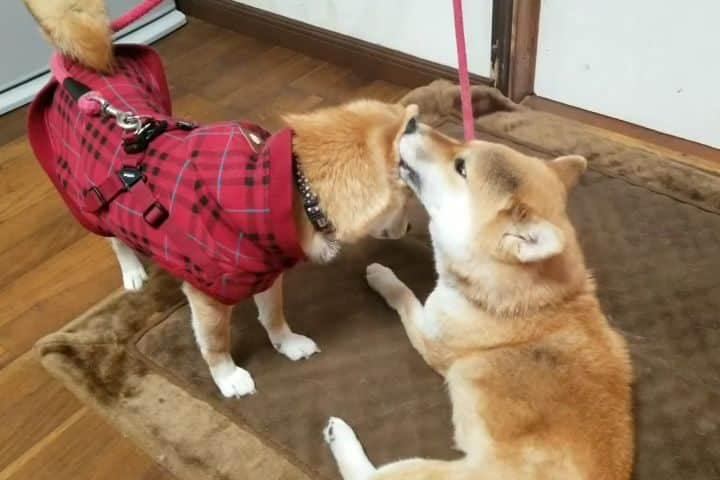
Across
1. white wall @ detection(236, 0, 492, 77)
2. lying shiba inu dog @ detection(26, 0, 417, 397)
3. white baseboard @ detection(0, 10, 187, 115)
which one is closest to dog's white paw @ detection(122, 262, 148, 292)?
lying shiba inu dog @ detection(26, 0, 417, 397)

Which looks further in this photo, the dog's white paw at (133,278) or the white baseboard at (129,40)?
the white baseboard at (129,40)

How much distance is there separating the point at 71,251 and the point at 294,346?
0.95 m

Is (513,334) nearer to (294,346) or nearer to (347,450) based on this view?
(347,450)

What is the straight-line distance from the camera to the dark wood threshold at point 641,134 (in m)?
2.34

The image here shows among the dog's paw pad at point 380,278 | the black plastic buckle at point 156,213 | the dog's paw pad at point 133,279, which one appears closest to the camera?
the black plastic buckle at point 156,213

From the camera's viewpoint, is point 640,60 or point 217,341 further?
point 640,60

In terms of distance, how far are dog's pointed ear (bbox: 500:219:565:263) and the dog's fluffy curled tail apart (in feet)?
3.57

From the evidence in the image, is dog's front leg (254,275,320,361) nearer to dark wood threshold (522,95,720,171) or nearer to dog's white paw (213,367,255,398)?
dog's white paw (213,367,255,398)

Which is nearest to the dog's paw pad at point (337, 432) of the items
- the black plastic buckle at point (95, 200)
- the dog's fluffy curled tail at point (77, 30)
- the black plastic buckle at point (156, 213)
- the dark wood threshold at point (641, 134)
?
the black plastic buckle at point (156, 213)

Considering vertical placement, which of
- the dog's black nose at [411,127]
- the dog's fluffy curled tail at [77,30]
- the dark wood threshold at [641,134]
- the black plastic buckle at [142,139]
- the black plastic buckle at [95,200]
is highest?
the dog's fluffy curled tail at [77,30]

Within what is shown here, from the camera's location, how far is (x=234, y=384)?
1653 mm

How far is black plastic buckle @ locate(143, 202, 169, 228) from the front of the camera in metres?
1.36

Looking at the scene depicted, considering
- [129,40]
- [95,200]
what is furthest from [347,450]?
[129,40]

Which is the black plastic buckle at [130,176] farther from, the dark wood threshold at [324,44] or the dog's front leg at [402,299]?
the dark wood threshold at [324,44]
